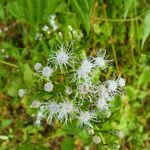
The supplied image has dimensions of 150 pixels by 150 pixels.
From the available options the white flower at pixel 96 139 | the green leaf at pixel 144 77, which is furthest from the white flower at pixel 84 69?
the green leaf at pixel 144 77

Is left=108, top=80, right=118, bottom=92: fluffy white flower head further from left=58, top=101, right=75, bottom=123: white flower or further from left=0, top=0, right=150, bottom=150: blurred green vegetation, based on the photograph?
left=0, top=0, right=150, bottom=150: blurred green vegetation

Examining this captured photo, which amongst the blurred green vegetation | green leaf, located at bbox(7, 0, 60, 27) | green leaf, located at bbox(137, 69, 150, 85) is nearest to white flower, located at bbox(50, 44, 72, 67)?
green leaf, located at bbox(7, 0, 60, 27)

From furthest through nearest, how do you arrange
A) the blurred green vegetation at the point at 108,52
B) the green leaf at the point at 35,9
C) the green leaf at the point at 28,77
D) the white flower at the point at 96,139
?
the blurred green vegetation at the point at 108,52
the green leaf at the point at 35,9
the green leaf at the point at 28,77
the white flower at the point at 96,139

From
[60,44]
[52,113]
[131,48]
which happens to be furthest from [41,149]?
[131,48]

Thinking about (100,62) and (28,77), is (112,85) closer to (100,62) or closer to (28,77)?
(100,62)

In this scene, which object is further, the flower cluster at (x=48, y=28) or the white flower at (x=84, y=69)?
the flower cluster at (x=48, y=28)

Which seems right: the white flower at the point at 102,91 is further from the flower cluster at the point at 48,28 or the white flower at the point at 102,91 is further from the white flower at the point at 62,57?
the flower cluster at the point at 48,28
